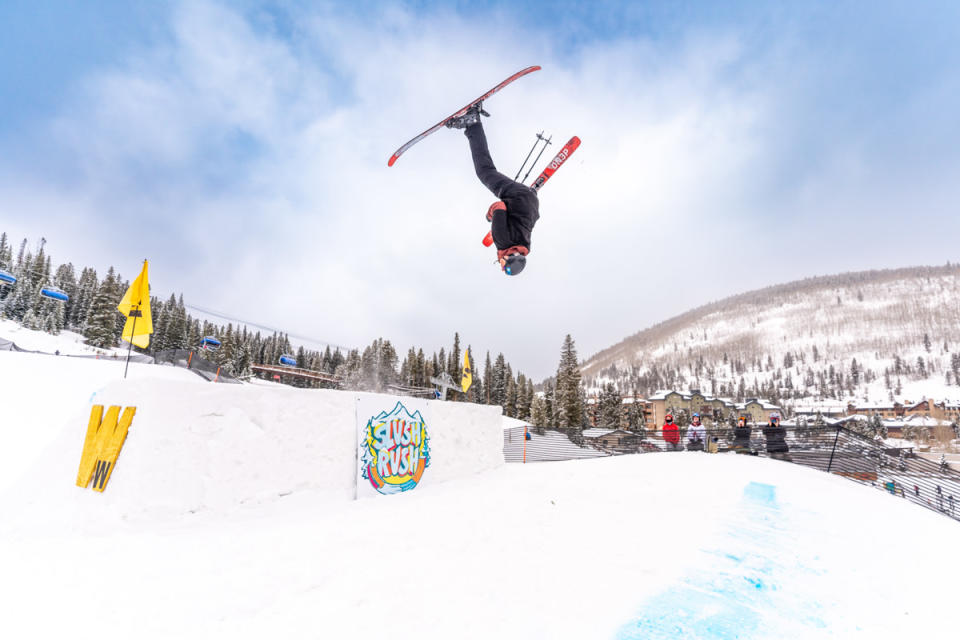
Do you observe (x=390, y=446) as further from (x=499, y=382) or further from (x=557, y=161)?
(x=499, y=382)

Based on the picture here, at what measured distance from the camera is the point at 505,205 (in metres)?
5.17

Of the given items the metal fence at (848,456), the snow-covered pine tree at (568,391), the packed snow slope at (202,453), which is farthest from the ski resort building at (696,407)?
the packed snow slope at (202,453)

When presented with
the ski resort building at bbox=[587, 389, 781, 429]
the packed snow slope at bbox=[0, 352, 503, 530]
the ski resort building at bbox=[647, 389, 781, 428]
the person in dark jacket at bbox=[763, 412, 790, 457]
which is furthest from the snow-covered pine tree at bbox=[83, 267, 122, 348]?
the ski resort building at bbox=[647, 389, 781, 428]

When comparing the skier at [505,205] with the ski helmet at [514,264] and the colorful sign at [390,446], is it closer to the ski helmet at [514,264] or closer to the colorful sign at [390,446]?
the ski helmet at [514,264]

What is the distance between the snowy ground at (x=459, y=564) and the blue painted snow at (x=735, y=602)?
2 centimetres

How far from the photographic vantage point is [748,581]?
4.09 m

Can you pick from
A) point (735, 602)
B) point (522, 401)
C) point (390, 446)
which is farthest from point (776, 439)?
point (522, 401)

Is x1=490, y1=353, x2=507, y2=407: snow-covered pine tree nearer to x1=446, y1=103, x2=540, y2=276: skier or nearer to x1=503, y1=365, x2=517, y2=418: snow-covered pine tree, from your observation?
x1=503, y1=365, x2=517, y2=418: snow-covered pine tree

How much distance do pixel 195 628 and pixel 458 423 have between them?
714 centimetres

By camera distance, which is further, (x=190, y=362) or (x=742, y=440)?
(x=190, y=362)

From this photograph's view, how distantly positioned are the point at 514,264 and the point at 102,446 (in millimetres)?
5597

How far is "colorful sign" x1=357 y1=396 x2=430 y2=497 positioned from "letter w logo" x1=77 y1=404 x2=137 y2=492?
10.2 feet

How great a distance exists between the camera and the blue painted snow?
3.17 metres

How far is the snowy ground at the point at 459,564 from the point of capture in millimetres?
3154
